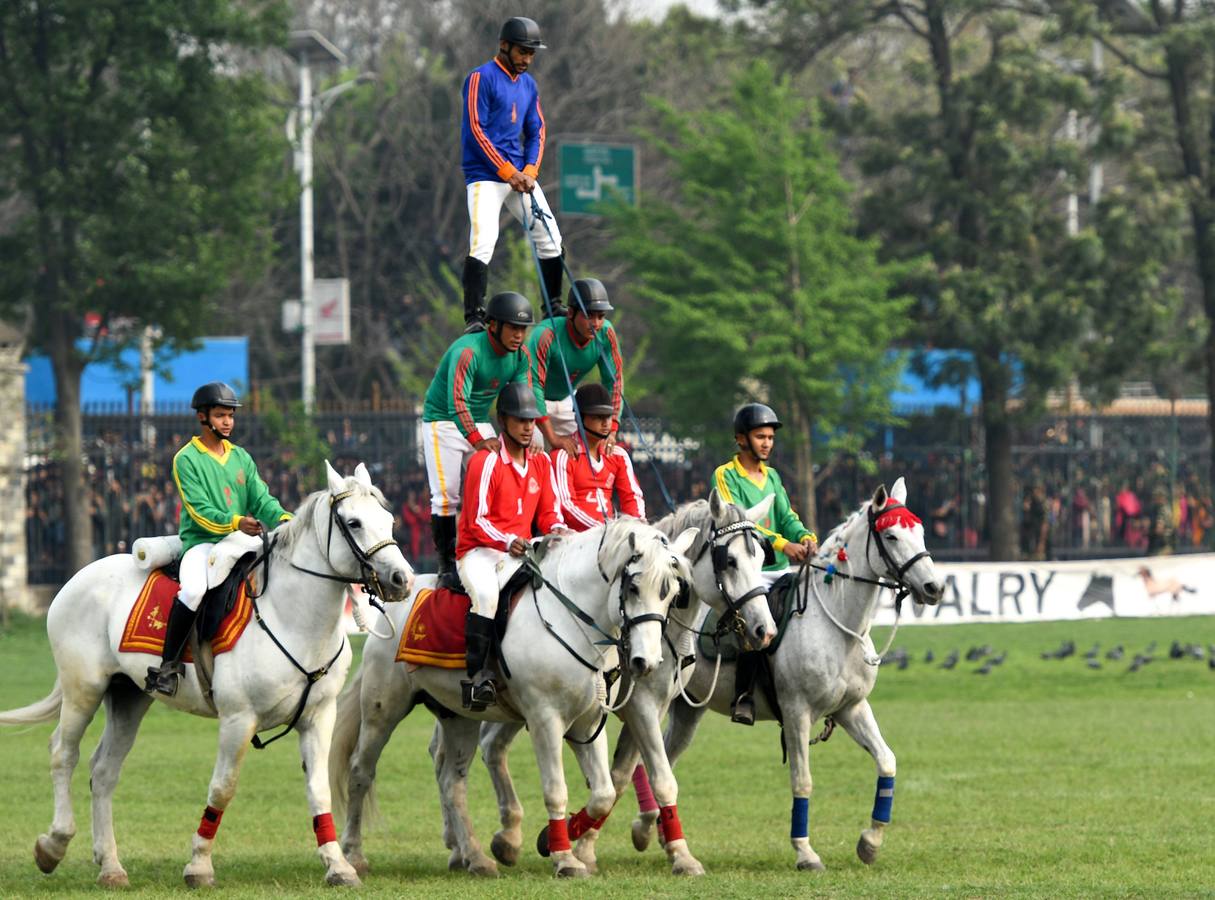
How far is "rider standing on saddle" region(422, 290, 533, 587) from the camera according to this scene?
12.3m

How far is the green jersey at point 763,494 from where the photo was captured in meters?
13.1

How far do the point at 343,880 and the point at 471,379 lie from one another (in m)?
3.23

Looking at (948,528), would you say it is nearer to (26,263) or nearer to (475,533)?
(26,263)

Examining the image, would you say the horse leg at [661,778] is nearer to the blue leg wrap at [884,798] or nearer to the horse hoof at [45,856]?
the blue leg wrap at [884,798]

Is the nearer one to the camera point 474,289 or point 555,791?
point 555,791

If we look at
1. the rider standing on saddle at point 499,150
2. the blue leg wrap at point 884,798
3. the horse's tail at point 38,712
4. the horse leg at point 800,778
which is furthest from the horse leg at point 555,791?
the horse's tail at point 38,712

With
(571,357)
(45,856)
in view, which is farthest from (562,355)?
(45,856)

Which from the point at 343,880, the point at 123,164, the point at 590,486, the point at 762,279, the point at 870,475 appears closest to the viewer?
the point at 343,880

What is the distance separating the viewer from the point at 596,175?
3669 centimetres

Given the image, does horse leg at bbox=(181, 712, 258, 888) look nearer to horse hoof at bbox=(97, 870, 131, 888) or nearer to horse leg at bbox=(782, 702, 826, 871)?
horse hoof at bbox=(97, 870, 131, 888)

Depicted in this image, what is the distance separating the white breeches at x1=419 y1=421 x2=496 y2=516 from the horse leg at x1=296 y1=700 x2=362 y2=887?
165 cm

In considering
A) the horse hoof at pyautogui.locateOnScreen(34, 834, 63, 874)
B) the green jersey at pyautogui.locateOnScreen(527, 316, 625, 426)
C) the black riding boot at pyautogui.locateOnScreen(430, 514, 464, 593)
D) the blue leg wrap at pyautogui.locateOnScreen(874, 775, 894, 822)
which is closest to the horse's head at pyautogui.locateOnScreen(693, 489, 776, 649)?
the green jersey at pyautogui.locateOnScreen(527, 316, 625, 426)

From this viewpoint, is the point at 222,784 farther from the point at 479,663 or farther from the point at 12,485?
the point at 12,485

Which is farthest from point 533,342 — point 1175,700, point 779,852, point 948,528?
A: point 948,528
